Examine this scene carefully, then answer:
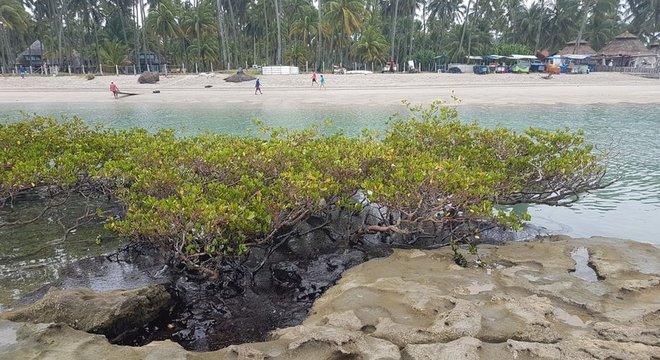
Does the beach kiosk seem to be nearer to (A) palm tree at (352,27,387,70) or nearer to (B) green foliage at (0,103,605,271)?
(A) palm tree at (352,27,387,70)

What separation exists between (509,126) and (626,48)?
4860cm

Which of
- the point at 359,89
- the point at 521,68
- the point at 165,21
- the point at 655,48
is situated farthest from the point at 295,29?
the point at 655,48

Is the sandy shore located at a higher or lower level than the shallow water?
higher

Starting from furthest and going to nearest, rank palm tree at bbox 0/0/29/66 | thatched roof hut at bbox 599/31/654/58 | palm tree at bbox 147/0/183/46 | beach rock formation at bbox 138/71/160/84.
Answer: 1. thatched roof hut at bbox 599/31/654/58
2. palm tree at bbox 147/0/183/46
3. palm tree at bbox 0/0/29/66
4. beach rock formation at bbox 138/71/160/84

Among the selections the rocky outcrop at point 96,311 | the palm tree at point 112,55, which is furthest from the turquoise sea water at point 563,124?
the palm tree at point 112,55

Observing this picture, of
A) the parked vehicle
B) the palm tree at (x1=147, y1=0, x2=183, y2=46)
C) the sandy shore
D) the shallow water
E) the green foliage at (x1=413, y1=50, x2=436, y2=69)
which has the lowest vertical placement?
the shallow water

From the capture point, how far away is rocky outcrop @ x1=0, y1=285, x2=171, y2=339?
5.19 meters

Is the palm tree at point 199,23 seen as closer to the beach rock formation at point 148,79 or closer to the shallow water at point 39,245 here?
the beach rock formation at point 148,79

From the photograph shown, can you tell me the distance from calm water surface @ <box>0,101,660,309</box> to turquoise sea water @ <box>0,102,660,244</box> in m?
0.02

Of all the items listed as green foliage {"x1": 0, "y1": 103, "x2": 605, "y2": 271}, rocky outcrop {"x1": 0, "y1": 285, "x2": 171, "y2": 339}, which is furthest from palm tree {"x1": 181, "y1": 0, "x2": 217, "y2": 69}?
rocky outcrop {"x1": 0, "y1": 285, "x2": 171, "y2": 339}

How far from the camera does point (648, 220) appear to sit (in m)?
10.1

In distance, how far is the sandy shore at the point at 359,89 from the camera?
1305 inches

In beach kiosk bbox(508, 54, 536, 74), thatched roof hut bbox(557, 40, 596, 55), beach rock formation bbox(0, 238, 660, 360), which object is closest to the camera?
beach rock formation bbox(0, 238, 660, 360)

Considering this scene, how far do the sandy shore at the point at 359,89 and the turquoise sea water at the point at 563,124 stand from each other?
128 inches
